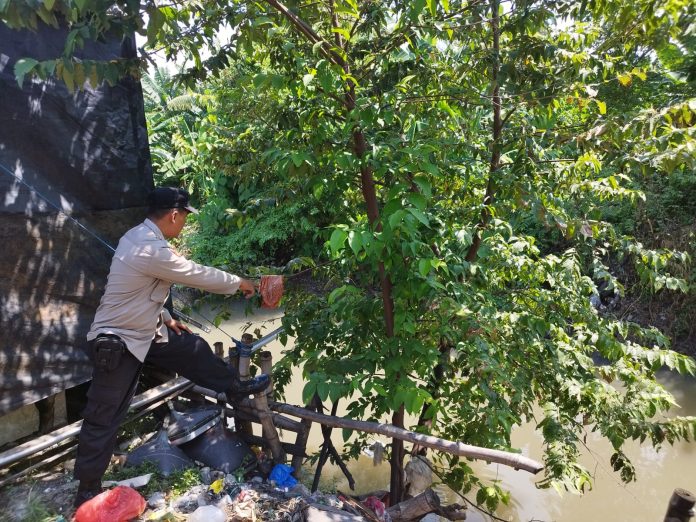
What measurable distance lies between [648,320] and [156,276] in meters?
7.75

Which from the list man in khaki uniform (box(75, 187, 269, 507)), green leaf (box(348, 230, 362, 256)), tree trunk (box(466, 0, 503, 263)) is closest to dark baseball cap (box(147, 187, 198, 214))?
man in khaki uniform (box(75, 187, 269, 507))

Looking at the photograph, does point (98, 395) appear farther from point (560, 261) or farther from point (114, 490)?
point (560, 261)

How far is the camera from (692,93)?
6414 millimetres

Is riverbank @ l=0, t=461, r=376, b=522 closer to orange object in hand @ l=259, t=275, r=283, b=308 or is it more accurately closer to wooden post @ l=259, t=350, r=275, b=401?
wooden post @ l=259, t=350, r=275, b=401

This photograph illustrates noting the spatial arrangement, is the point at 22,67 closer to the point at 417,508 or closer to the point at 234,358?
the point at 234,358

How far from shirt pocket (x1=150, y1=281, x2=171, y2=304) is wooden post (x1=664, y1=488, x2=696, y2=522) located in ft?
9.59

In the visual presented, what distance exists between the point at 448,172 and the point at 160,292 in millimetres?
1857

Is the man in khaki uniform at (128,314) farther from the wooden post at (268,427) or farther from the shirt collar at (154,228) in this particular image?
the wooden post at (268,427)

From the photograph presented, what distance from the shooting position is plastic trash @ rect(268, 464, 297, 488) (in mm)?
2996

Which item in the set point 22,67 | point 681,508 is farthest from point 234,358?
point 681,508

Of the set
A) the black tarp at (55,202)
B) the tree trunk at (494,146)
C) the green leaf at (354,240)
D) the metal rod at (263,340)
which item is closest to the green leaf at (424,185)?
the green leaf at (354,240)

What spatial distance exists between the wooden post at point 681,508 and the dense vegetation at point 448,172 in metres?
0.34

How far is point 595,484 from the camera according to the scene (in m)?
5.16

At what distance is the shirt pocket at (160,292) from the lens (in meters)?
2.77
